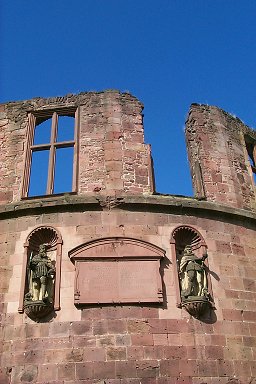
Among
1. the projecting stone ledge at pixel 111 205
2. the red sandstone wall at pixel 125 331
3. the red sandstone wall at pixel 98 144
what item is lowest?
the red sandstone wall at pixel 125 331

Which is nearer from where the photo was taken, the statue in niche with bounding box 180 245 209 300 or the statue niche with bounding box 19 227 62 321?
the statue niche with bounding box 19 227 62 321

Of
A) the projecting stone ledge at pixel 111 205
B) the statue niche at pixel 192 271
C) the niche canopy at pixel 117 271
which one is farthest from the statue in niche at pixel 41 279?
the statue niche at pixel 192 271

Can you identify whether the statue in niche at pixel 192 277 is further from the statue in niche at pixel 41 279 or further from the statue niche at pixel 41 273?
the statue in niche at pixel 41 279

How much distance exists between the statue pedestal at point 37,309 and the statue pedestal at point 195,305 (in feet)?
8.85

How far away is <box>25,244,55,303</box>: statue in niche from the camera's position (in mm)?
9766

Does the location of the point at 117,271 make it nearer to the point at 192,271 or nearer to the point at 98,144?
the point at 192,271

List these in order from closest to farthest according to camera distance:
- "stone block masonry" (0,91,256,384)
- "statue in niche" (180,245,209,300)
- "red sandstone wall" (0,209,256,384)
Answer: "red sandstone wall" (0,209,256,384) → "stone block masonry" (0,91,256,384) → "statue in niche" (180,245,209,300)

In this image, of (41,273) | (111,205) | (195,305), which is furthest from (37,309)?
(195,305)

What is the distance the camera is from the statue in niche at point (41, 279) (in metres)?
9.77

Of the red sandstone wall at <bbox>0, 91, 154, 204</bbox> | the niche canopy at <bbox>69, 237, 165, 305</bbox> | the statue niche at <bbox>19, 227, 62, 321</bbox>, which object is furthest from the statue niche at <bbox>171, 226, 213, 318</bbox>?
the statue niche at <bbox>19, 227, 62, 321</bbox>

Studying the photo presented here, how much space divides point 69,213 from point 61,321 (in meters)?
2.44

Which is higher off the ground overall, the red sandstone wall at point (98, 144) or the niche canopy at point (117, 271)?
the red sandstone wall at point (98, 144)

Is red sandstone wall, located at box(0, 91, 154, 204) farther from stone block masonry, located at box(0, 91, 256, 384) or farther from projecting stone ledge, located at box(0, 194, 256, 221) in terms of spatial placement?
projecting stone ledge, located at box(0, 194, 256, 221)

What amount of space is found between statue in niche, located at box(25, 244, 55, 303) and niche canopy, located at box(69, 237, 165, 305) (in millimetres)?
523
